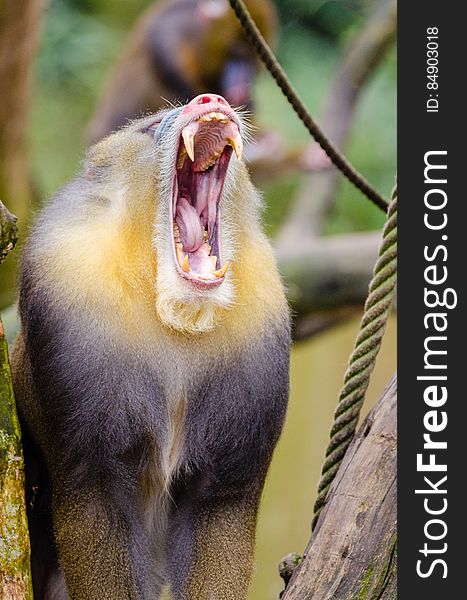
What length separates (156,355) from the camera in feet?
7.95

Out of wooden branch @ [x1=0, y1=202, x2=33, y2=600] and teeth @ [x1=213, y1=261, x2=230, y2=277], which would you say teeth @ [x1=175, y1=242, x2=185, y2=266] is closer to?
teeth @ [x1=213, y1=261, x2=230, y2=277]

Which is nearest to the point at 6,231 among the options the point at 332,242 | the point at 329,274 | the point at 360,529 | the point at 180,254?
the point at 180,254

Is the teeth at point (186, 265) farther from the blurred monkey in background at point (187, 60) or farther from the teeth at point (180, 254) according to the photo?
the blurred monkey in background at point (187, 60)

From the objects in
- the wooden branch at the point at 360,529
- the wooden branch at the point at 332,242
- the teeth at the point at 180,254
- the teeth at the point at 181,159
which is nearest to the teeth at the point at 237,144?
the teeth at the point at 181,159

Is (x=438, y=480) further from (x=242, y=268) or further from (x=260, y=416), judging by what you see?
(x=242, y=268)

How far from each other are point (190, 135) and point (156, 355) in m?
0.53

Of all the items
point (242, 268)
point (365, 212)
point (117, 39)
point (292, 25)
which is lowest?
point (242, 268)

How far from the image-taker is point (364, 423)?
2.51m

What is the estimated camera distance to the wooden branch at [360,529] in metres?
2.29

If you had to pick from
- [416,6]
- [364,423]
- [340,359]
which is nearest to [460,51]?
[416,6]

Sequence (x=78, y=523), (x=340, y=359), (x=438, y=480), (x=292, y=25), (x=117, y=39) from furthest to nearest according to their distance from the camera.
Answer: (x=117, y=39) < (x=292, y=25) < (x=340, y=359) < (x=78, y=523) < (x=438, y=480)

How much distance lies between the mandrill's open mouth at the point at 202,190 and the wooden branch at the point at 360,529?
0.54 meters

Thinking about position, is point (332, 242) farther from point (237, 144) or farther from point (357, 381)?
point (237, 144)

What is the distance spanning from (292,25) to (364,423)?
5.93 meters
